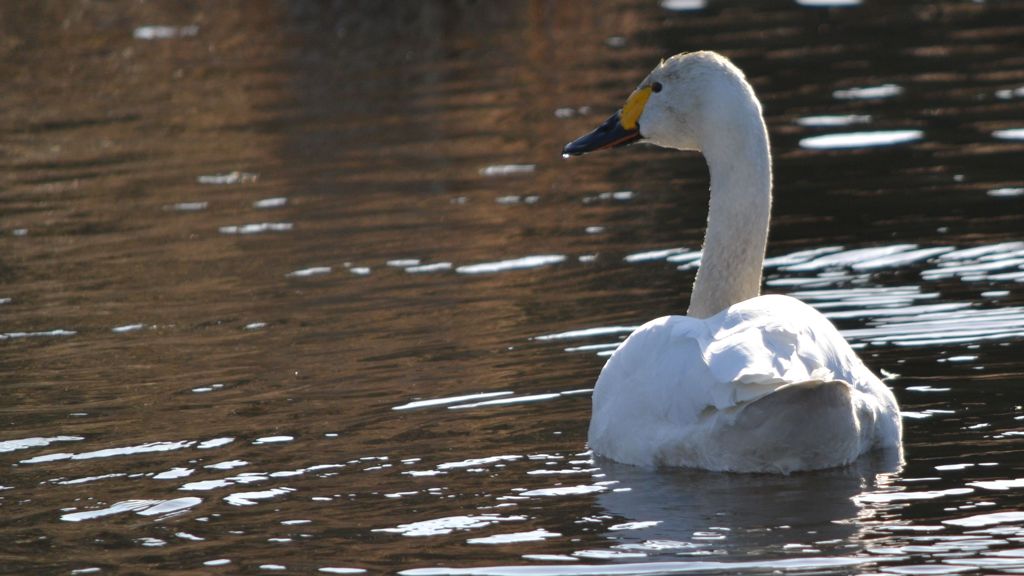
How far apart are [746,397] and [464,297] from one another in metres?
5.07

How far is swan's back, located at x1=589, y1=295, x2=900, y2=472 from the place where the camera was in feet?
23.1

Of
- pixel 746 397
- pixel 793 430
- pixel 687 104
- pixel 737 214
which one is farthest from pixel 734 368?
pixel 687 104

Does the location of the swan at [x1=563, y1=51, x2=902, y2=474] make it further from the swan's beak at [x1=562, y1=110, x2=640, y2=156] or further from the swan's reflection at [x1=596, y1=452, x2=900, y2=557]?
the swan's beak at [x1=562, y1=110, x2=640, y2=156]

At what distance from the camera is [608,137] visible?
9648 mm

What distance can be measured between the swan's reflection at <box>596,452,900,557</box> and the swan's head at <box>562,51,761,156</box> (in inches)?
72.9

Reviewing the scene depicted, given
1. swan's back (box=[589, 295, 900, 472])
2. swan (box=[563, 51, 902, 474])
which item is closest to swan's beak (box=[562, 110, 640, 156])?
swan (box=[563, 51, 902, 474])

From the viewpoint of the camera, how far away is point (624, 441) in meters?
7.86

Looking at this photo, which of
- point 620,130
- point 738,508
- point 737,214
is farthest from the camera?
point 620,130

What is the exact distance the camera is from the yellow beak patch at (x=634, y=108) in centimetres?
934

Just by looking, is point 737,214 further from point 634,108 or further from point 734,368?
point 734,368

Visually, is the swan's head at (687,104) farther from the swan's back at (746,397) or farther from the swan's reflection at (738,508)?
the swan's reflection at (738,508)

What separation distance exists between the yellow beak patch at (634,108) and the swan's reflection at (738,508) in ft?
7.23

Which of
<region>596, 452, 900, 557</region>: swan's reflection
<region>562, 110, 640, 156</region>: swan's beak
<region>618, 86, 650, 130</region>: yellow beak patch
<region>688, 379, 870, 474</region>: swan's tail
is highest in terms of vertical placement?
<region>618, 86, 650, 130</region>: yellow beak patch

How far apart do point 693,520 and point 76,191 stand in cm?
1129
